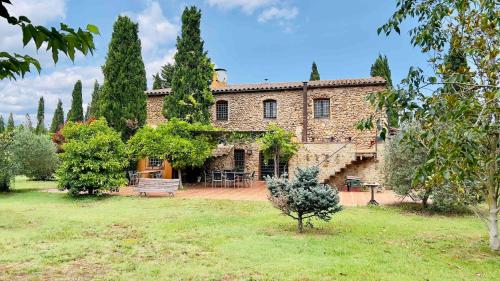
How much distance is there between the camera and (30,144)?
1841 centimetres

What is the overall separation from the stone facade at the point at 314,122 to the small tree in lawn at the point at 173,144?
382 centimetres

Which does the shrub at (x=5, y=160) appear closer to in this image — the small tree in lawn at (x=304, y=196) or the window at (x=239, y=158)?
the window at (x=239, y=158)

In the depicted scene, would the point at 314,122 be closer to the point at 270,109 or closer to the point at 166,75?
the point at 270,109

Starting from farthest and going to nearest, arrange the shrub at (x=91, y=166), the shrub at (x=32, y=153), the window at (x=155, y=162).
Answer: the window at (x=155, y=162) → the shrub at (x=32, y=153) → the shrub at (x=91, y=166)

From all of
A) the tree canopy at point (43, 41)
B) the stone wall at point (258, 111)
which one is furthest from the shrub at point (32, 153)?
the tree canopy at point (43, 41)

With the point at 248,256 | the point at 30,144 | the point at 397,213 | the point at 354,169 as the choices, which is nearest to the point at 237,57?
the point at 354,169

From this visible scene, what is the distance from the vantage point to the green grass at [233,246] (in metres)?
5.47

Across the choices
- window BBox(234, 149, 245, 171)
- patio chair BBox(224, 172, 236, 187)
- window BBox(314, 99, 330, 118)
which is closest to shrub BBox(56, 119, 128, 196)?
patio chair BBox(224, 172, 236, 187)

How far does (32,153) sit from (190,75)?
8.74m

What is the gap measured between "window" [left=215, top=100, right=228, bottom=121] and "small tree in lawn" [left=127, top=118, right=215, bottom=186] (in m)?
4.38

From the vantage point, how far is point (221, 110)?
22922 millimetres

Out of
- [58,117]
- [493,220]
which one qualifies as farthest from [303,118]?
[58,117]

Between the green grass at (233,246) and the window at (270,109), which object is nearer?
the green grass at (233,246)

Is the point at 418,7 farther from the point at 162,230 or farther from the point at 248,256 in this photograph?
the point at 162,230
